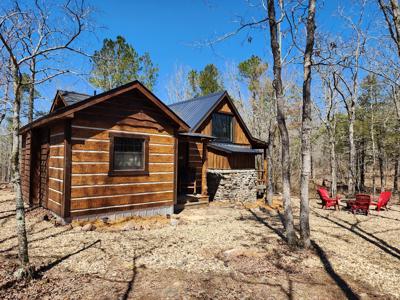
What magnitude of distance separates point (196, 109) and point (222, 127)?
1940mm

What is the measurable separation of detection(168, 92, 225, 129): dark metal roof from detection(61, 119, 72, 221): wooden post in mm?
7861

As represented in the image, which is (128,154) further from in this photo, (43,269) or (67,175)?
(43,269)

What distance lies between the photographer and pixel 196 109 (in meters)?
16.1

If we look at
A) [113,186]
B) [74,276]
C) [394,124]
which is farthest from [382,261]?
[394,124]

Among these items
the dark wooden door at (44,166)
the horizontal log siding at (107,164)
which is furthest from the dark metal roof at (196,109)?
the dark wooden door at (44,166)

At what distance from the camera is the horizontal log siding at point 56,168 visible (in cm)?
761

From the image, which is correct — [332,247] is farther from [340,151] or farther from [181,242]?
[340,151]

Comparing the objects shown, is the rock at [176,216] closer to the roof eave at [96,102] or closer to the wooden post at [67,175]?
the roof eave at [96,102]

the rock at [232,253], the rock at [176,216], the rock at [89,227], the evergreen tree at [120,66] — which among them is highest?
the evergreen tree at [120,66]

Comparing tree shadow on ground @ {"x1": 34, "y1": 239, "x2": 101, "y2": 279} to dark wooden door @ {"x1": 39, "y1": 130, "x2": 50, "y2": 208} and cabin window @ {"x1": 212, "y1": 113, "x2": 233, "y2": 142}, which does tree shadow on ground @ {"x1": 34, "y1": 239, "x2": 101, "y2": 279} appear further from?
cabin window @ {"x1": 212, "y1": 113, "x2": 233, "y2": 142}

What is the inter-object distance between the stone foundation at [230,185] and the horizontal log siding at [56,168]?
7462 mm

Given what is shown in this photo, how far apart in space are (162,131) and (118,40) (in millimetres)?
16943

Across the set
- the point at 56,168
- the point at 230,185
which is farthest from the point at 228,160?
the point at 56,168

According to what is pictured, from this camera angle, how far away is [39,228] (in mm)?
7156
